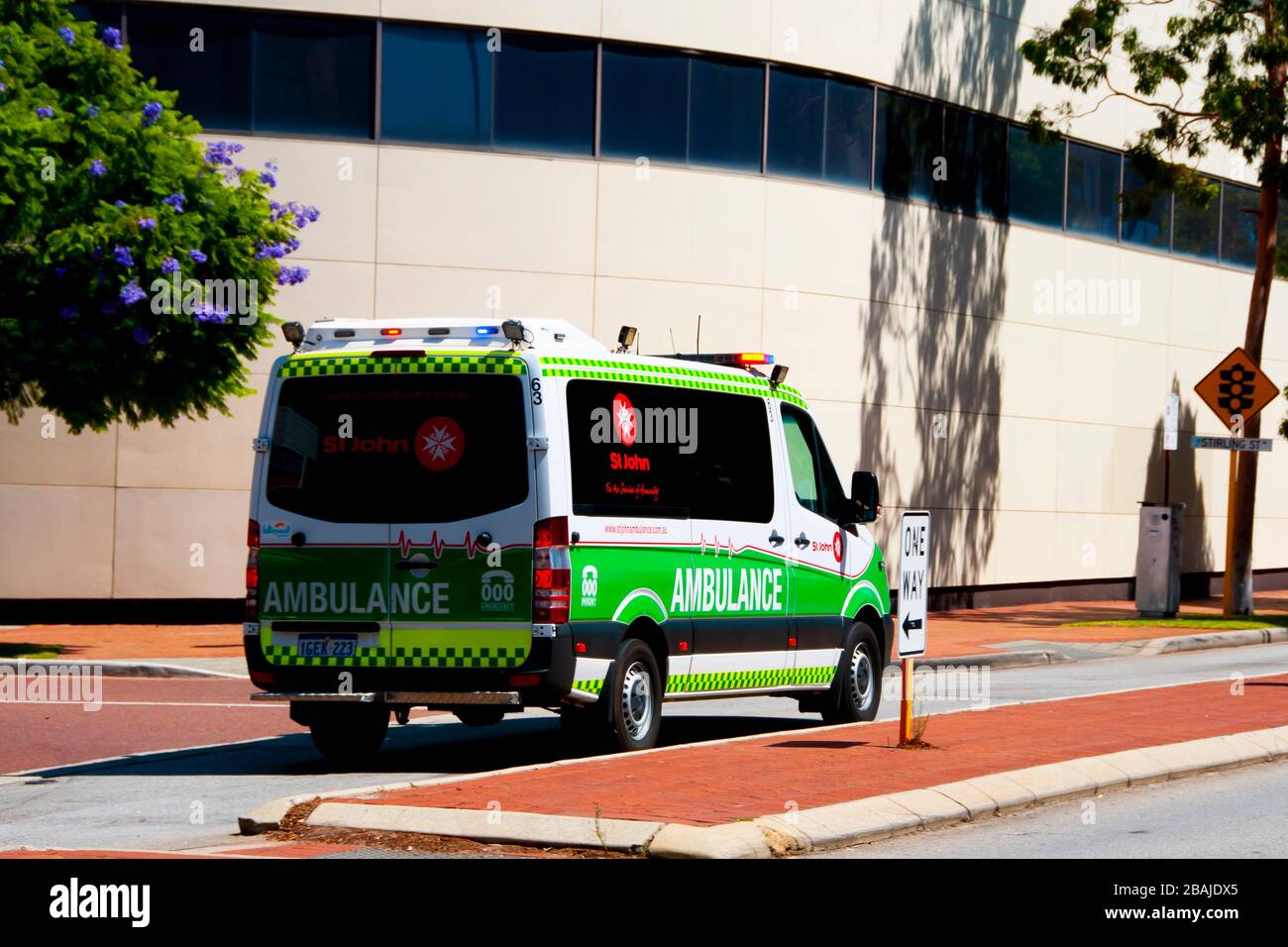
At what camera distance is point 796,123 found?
92.5ft

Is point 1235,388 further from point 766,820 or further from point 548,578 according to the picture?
point 766,820

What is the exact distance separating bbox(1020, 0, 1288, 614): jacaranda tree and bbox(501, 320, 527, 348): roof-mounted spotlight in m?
20.6

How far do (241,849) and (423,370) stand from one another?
4.12 meters

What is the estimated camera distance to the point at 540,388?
11.8 metres

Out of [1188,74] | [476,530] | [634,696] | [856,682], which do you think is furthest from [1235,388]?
[476,530]

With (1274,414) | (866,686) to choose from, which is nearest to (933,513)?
(1274,414)

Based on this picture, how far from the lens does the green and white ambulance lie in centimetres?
1184

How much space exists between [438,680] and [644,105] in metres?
16.3

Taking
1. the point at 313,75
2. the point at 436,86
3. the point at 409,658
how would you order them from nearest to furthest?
the point at 409,658, the point at 313,75, the point at 436,86

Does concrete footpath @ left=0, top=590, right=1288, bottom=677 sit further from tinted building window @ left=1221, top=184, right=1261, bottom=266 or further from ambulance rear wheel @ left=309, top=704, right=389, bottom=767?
tinted building window @ left=1221, top=184, right=1261, bottom=266

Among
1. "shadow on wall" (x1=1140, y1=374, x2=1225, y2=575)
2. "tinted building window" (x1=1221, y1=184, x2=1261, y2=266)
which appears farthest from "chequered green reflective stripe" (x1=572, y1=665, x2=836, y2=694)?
"tinted building window" (x1=1221, y1=184, x2=1261, y2=266)

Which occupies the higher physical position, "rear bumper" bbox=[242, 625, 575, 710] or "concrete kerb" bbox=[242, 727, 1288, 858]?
"rear bumper" bbox=[242, 625, 575, 710]

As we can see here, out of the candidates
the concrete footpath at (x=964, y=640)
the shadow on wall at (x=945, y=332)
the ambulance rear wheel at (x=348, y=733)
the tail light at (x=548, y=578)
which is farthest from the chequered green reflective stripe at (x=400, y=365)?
the shadow on wall at (x=945, y=332)
